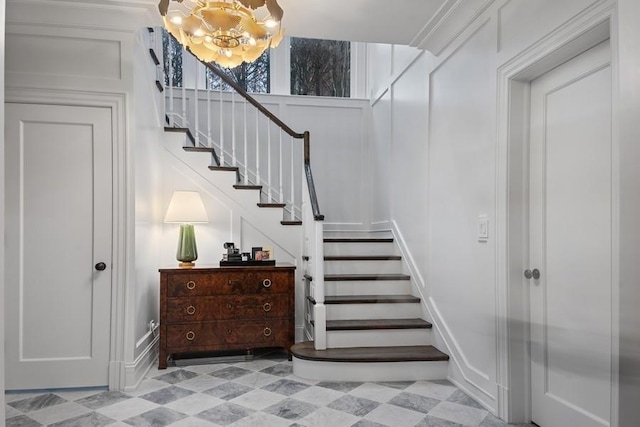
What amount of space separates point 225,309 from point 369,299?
3.89 feet

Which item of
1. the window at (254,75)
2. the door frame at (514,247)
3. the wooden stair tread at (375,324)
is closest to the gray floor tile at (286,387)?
the wooden stair tread at (375,324)

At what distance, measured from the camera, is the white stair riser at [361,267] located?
403 centimetres

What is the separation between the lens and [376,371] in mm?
3055

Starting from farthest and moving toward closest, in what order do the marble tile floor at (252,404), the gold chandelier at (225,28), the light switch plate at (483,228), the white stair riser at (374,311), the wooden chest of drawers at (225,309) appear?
the white stair riser at (374,311) → the wooden chest of drawers at (225,309) → the light switch plate at (483,228) → the marble tile floor at (252,404) → the gold chandelier at (225,28)

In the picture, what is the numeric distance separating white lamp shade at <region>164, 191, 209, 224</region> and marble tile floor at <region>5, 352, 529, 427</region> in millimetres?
1230

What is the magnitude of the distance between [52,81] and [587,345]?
3.51 meters

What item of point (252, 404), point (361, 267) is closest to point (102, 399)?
point (252, 404)

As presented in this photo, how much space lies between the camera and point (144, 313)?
341 cm

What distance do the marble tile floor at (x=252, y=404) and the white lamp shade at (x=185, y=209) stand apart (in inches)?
48.4

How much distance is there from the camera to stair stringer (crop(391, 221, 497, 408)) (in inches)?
103

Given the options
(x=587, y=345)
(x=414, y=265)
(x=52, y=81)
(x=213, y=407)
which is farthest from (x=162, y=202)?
(x=587, y=345)

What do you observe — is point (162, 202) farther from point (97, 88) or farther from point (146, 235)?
point (97, 88)

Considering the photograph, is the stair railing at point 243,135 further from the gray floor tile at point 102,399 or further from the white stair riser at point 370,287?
the gray floor tile at point 102,399

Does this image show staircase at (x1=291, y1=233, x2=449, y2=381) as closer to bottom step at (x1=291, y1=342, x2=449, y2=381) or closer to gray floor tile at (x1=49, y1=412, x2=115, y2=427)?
bottom step at (x1=291, y1=342, x2=449, y2=381)
